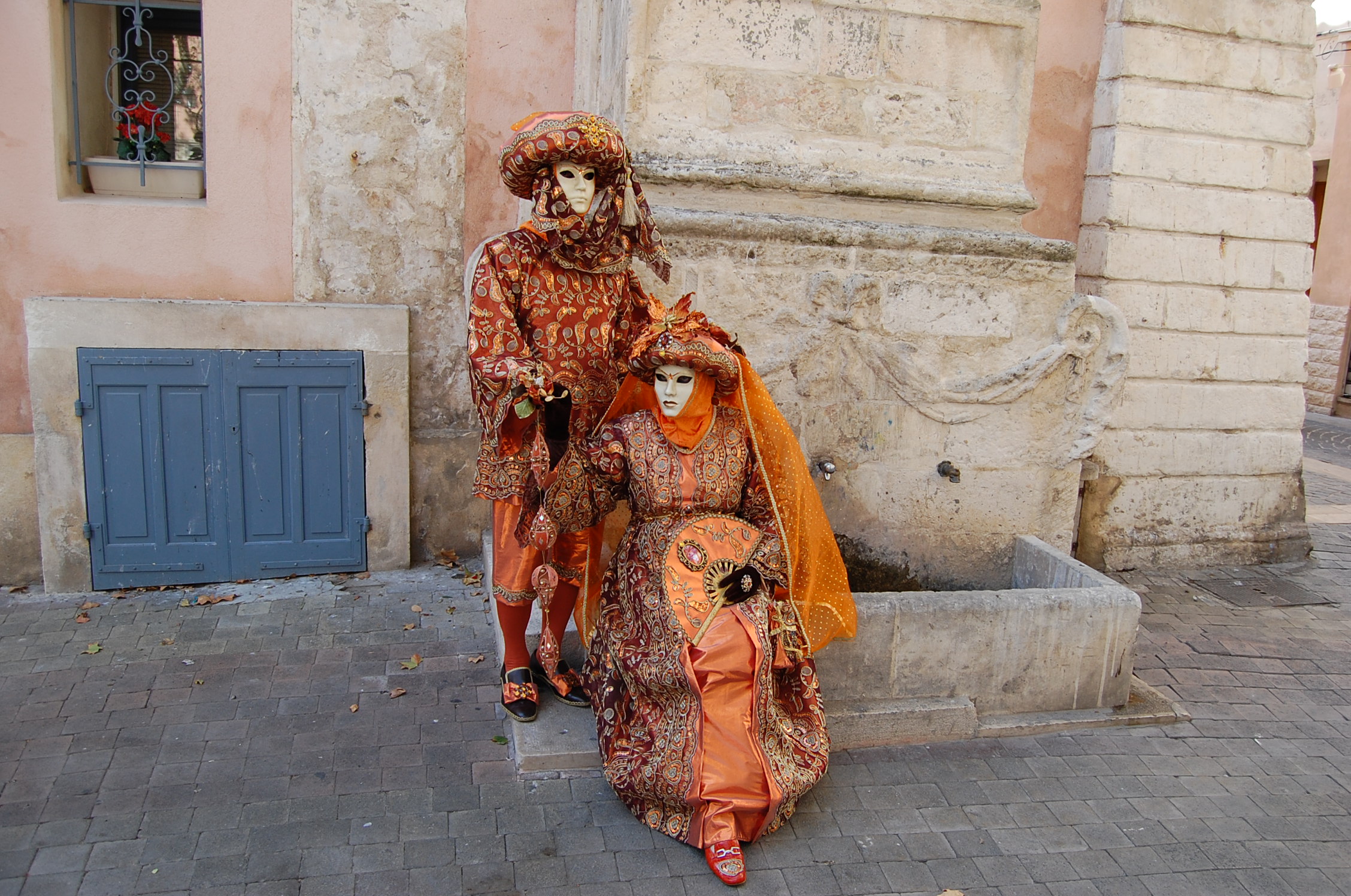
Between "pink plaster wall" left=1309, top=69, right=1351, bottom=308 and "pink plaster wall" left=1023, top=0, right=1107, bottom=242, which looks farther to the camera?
"pink plaster wall" left=1309, top=69, right=1351, bottom=308

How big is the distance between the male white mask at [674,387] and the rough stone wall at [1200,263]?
373cm

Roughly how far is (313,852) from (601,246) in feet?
7.22

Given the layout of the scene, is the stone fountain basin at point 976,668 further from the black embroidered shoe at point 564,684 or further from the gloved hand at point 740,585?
the gloved hand at point 740,585

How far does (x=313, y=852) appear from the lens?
2953mm

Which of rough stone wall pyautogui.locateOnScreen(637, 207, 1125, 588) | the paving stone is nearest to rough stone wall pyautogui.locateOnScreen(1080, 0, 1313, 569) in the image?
rough stone wall pyautogui.locateOnScreen(637, 207, 1125, 588)

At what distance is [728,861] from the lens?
9.64 ft

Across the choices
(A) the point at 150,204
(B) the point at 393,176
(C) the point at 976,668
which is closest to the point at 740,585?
(C) the point at 976,668

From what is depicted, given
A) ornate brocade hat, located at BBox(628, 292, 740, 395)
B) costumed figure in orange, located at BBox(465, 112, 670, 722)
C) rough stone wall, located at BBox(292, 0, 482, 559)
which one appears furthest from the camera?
rough stone wall, located at BBox(292, 0, 482, 559)

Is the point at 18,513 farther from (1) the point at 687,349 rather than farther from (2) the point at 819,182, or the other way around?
(2) the point at 819,182

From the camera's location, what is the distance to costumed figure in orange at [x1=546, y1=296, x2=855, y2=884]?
3061 millimetres

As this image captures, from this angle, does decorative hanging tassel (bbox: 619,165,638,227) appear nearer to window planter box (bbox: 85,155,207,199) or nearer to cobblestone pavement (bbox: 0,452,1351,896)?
cobblestone pavement (bbox: 0,452,1351,896)

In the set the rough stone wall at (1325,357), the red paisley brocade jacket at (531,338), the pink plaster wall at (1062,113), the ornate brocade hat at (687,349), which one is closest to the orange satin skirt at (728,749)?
the ornate brocade hat at (687,349)

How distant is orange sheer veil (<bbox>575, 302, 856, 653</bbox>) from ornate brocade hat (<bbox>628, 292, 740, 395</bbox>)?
0.12 m

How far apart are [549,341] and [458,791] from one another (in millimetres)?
1601
